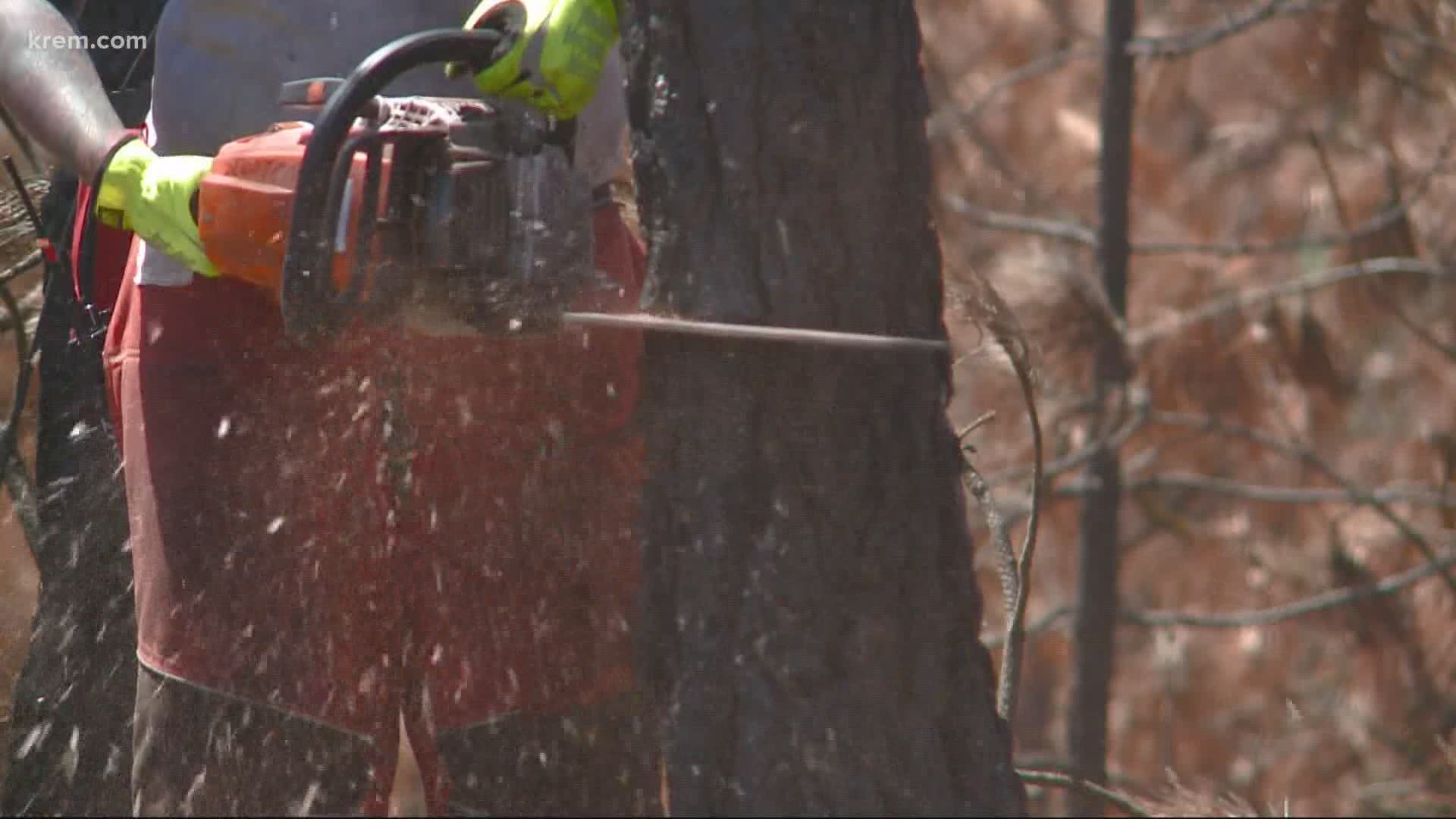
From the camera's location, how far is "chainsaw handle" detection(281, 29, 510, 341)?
6.13 feet

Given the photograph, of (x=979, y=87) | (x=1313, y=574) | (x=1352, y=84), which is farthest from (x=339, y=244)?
(x=979, y=87)

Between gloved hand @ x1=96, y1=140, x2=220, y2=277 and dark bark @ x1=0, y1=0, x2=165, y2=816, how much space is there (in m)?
0.61

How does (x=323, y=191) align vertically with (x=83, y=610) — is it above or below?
above

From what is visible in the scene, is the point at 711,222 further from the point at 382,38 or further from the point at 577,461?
the point at 382,38

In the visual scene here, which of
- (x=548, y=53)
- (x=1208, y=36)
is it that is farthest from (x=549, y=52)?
(x=1208, y=36)

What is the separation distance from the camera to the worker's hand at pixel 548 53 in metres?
2.02

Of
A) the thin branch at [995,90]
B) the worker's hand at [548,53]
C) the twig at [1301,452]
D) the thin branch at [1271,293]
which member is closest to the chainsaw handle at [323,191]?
the worker's hand at [548,53]

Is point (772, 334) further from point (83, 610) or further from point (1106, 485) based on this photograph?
point (1106, 485)

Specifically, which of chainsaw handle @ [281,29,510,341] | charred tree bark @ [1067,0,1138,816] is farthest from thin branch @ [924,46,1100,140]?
chainsaw handle @ [281,29,510,341]

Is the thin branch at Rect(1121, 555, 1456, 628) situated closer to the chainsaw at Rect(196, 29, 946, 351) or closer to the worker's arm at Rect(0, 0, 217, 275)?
the chainsaw at Rect(196, 29, 946, 351)

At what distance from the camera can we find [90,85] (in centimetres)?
230

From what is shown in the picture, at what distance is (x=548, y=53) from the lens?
6.59ft

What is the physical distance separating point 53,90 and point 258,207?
0.51 metres

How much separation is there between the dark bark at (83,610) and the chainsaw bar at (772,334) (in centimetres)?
121
